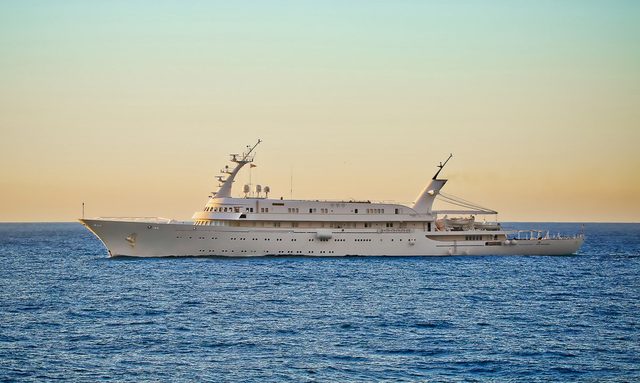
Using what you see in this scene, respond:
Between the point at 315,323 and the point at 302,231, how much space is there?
3619 centimetres

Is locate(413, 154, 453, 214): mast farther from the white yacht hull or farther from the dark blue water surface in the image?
the dark blue water surface

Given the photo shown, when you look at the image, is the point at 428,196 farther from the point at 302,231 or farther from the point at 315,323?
the point at 315,323

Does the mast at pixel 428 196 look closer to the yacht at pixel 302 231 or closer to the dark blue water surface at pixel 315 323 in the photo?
the yacht at pixel 302 231

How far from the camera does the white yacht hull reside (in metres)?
76.3

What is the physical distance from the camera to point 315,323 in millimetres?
42906

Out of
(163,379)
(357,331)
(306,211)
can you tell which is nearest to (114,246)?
(306,211)

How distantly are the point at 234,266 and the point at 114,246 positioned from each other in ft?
46.4

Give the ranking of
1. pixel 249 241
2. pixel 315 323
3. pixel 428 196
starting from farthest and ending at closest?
1. pixel 428 196
2. pixel 249 241
3. pixel 315 323

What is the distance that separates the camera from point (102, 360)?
33.9m

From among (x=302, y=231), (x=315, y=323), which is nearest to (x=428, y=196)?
(x=302, y=231)

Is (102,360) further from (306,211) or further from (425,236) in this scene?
(425,236)

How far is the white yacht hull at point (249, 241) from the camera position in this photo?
7631cm

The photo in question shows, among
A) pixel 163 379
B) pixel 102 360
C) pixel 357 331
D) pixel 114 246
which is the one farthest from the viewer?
pixel 114 246

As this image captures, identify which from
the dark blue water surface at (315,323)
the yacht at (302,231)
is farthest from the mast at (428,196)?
the dark blue water surface at (315,323)
